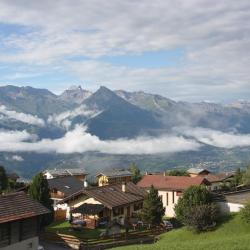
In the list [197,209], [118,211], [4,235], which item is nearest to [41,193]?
[118,211]

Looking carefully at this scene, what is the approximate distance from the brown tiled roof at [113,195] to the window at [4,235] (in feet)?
126

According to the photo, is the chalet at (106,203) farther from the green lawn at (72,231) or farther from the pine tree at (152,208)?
the pine tree at (152,208)

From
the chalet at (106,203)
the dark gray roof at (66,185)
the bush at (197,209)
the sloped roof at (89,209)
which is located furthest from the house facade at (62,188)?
the bush at (197,209)

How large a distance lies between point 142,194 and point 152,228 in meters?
20.4

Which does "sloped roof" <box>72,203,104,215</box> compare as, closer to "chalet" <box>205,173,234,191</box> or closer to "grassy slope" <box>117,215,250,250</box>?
"grassy slope" <box>117,215,250,250</box>

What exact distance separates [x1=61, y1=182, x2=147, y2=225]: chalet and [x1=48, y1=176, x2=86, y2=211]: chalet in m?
12.0

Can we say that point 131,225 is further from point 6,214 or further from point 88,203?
point 6,214

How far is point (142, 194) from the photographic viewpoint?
98.3m

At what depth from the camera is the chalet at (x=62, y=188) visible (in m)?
102

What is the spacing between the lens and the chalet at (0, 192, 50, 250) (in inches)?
1711

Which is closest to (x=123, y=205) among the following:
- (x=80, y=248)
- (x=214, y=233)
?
(x=80, y=248)

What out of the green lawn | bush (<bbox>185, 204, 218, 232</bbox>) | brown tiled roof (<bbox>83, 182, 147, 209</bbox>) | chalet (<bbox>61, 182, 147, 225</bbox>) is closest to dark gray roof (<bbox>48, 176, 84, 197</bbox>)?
brown tiled roof (<bbox>83, 182, 147, 209</bbox>)

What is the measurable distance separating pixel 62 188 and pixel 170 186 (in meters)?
22.6

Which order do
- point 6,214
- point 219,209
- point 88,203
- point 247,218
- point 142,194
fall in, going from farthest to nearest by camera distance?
point 142,194, point 88,203, point 219,209, point 247,218, point 6,214
